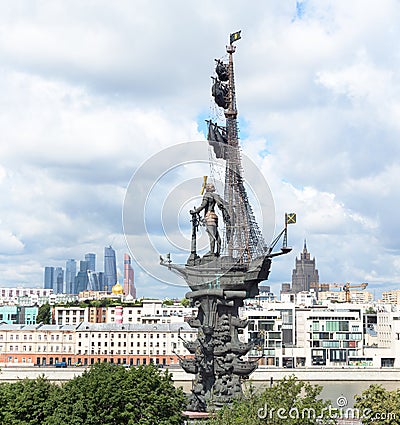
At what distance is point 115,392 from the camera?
32.3 meters

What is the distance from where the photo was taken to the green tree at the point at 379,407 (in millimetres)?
33562

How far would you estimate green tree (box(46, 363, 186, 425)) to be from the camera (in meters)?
31.4

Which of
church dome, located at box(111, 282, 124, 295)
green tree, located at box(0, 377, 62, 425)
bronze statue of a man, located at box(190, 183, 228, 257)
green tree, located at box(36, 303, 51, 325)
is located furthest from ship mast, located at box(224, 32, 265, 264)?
church dome, located at box(111, 282, 124, 295)

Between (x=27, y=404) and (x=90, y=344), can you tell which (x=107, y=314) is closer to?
(x=90, y=344)

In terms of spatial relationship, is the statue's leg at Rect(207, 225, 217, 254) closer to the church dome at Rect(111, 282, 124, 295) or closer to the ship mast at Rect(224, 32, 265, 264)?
the ship mast at Rect(224, 32, 265, 264)

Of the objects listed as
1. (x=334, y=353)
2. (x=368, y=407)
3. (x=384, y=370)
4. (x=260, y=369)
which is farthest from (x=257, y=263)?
(x=334, y=353)

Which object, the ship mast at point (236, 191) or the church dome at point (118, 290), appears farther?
the church dome at point (118, 290)

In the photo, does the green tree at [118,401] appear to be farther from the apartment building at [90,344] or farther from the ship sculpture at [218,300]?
the apartment building at [90,344]

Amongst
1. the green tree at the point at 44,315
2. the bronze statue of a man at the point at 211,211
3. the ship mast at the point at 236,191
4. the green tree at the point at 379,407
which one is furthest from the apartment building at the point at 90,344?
the green tree at the point at 379,407

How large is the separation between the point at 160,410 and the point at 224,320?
13.2 metres

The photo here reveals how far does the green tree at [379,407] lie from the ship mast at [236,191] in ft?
52.5

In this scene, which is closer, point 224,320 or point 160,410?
point 160,410

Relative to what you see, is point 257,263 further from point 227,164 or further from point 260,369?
point 260,369

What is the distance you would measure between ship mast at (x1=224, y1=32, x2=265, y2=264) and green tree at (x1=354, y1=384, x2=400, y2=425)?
16002 millimetres
